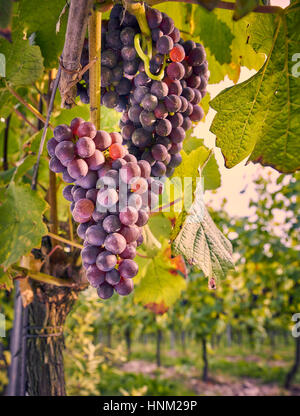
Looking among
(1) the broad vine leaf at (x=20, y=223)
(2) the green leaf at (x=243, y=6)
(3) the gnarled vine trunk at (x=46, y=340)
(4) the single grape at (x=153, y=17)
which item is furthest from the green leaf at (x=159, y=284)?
(2) the green leaf at (x=243, y=6)

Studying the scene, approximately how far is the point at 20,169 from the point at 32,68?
1.32ft

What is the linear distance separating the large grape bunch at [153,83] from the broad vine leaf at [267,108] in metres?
0.09

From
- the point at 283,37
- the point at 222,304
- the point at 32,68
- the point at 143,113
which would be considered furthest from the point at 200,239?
the point at 222,304

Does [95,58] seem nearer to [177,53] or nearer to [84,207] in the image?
[177,53]

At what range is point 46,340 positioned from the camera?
1.24 m

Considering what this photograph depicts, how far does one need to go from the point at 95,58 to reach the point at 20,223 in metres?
0.50

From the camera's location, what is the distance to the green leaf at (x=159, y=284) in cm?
151

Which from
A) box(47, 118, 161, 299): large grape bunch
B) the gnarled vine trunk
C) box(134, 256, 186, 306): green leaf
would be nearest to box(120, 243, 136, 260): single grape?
box(47, 118, 161, 299): large grape bunch

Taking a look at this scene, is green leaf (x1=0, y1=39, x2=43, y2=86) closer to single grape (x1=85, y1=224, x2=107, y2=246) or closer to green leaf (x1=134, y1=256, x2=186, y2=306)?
single grape (x1=85, y1=224, x2=107, y2=246)

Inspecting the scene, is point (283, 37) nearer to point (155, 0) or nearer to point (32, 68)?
point (155, 0)

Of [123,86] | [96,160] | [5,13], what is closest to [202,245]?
[96,160]

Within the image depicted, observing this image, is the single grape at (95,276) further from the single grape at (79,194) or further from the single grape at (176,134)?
the single grape at (176,134)

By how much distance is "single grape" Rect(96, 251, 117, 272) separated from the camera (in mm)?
562
